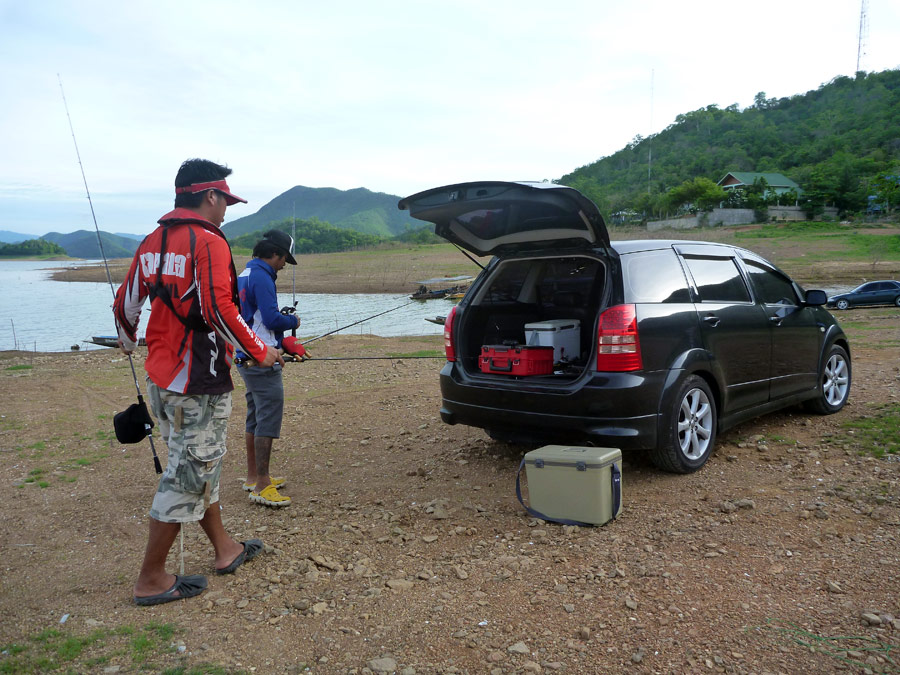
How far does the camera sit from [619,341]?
4.05 metres

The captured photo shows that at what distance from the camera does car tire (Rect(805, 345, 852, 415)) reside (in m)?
5.89

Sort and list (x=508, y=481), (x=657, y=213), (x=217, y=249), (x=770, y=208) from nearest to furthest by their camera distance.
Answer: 1. (x=217, y=249)
2. (x=508, y=481)
3. (x=770, y=208)
4. (x=657, y=213)

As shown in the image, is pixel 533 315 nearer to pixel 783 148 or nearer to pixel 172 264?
pixel 172 264

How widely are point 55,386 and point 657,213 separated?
7375cm

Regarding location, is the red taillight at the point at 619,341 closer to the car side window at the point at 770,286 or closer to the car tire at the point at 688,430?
the car tire at the point at 688,430

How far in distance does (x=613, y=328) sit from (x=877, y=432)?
8.74 ft

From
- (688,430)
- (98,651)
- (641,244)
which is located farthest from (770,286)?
(98,651)

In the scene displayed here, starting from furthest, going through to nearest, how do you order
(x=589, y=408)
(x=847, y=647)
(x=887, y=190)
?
(x=887, y=190) → (x=589, y=408) → (x=847, y=647)

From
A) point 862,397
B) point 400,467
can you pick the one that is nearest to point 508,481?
point 400,467

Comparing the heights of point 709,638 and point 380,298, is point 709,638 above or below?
above

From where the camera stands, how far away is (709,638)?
251 centimetres

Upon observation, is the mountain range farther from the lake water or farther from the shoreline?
the lake water

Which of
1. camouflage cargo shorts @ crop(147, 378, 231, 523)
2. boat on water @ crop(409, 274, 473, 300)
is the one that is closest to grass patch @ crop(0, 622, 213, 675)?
camouflage cargo shorts @ crop(147, 378, 231, 523)

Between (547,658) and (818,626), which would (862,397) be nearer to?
(818,626)
